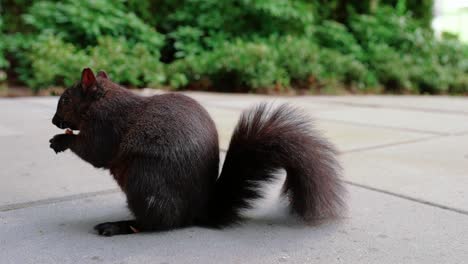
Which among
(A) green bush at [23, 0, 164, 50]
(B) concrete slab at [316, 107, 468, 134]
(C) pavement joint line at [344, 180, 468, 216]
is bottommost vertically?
(C) pavement joint line at [344, 180, 468, 216]

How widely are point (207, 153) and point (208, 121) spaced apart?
145 mm

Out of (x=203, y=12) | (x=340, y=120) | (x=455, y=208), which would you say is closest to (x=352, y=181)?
(x=455, y=208)

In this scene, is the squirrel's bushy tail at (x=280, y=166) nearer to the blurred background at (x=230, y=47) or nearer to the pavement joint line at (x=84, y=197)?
the pavement joint line at (x=84, y=197)

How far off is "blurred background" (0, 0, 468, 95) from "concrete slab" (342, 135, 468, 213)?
4.38 metres

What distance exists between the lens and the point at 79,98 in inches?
91.0

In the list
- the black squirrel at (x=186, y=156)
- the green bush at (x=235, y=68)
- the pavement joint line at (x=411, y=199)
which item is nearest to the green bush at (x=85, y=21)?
the green bush at (x=235, y=68)

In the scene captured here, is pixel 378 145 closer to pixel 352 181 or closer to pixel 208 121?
pixel 352 181

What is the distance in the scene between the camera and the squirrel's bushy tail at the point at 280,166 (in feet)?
7.16

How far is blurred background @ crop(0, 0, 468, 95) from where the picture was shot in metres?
7.75

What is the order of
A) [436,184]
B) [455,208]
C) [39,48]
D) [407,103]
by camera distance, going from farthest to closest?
[407,103]
[39,48]
[436,184]
[455,208]

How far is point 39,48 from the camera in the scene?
7434 millimetres

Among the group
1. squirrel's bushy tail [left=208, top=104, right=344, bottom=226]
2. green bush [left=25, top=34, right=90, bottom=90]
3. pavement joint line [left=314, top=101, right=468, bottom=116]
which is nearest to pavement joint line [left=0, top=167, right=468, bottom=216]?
squirrel's bushy tail [left=208, top=104, right=344, bottom=226]

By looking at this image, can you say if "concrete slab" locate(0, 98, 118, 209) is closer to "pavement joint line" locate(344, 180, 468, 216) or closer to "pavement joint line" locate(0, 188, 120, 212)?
"pavement joint line" locate(0, 188, 120, 212)

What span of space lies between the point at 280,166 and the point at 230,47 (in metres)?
6.86
